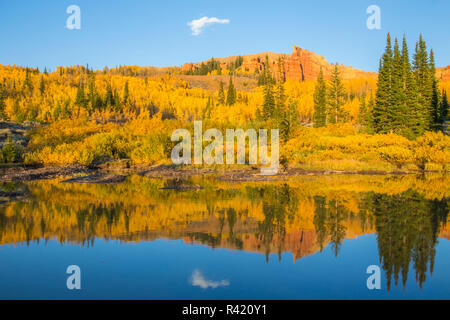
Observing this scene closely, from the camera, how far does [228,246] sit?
36.2 ft

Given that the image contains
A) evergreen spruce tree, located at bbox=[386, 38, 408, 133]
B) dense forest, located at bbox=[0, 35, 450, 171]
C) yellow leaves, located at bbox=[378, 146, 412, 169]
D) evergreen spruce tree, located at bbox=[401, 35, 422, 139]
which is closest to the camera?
yellow leaves, located at bbox=[378, 146, 412, 169]

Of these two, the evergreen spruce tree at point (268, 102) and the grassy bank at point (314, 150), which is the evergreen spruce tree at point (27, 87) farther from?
the evergreen spruce tree at point (268, 102)

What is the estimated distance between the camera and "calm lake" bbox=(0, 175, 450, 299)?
24.9 ft

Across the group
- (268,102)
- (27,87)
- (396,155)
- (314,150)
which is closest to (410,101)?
(396,155)

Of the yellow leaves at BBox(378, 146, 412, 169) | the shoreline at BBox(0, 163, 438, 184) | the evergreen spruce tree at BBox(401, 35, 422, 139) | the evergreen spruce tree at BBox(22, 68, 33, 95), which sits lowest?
the shoreline at BBox(0, 163, 438, 184)

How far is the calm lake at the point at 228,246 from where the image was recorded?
24.9 ft

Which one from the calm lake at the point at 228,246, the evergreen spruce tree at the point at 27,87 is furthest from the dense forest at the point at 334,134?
the evergreen spruce tree at the point at 27,87

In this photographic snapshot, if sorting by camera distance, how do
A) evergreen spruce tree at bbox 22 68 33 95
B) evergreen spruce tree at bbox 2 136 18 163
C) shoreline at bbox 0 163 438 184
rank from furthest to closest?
evergreen spruce tree at bbox 22 68 33 95
evergreen spruce tree at bbox 2 136 18 163
shoreline at bbox 0 163 438 184

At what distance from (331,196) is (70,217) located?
12.5 m

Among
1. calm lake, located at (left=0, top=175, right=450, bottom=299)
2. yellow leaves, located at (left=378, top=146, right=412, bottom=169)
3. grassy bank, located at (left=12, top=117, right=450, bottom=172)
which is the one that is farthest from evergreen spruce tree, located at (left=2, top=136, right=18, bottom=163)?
yellow leaves, located at (left=378, top=146, right=412, bottom=169)

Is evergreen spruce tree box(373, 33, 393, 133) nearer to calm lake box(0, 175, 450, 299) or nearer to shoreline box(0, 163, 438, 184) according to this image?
shoreline box(0, 163, 438, 184)

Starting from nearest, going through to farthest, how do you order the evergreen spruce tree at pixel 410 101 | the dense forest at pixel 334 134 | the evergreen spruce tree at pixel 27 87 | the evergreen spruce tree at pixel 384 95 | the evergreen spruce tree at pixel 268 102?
the dense forest at pixel 334 134, the evergreen spruce tree at pixel 410 101, the evergreen spruce tree at pixel 384 95, the evergreen spruce tree at pixel 268 102, the evergreen spruce tree at pixel 27 87

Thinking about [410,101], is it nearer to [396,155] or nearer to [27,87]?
[396,155]
